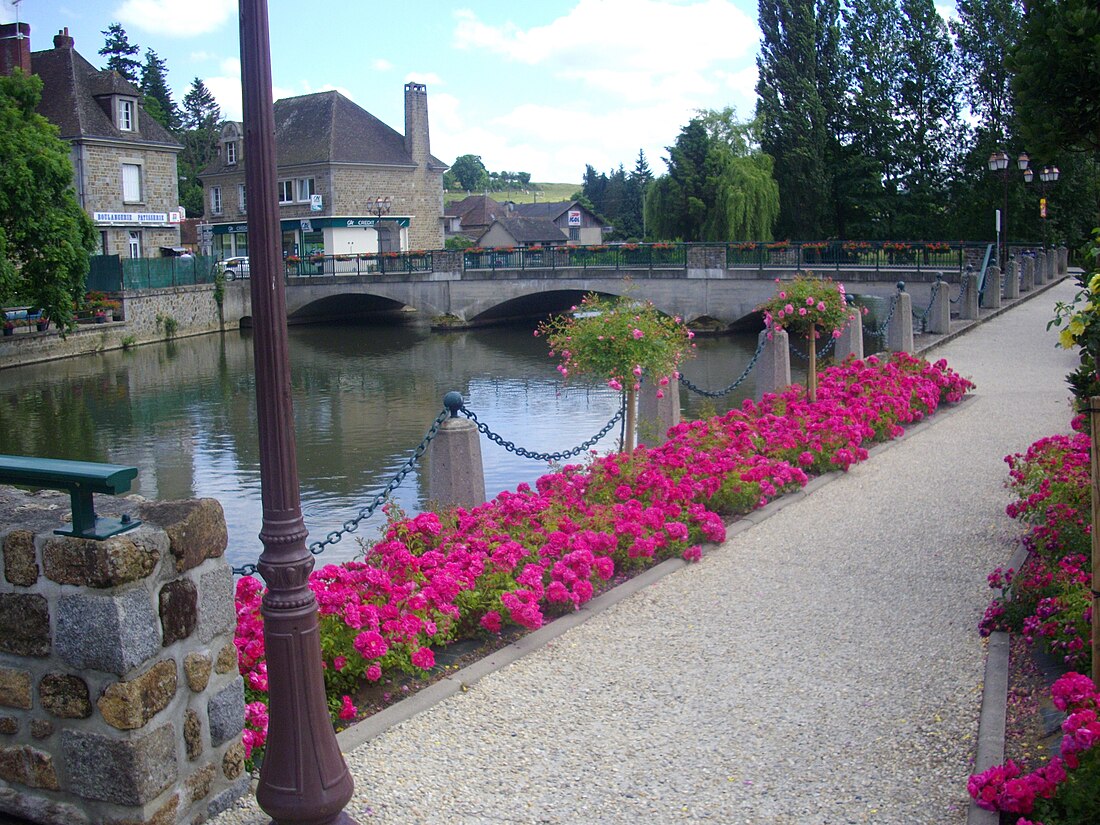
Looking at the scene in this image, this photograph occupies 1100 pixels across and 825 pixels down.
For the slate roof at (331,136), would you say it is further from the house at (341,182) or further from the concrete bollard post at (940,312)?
the concrete bollard post at (940,312)

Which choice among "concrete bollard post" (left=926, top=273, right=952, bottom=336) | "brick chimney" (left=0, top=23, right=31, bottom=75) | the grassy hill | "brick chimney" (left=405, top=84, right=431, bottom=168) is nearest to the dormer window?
"brick chimney" (left=0, top=23, right=31, bottom=75)

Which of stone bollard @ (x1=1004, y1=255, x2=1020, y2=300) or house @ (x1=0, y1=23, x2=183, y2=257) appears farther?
house @ (x1=0, y1=23, x2=183, y2=257)

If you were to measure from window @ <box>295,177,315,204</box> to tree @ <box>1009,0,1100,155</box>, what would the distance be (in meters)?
55.9

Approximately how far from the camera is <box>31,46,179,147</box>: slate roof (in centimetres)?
4362

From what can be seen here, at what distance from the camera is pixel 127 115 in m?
45.9

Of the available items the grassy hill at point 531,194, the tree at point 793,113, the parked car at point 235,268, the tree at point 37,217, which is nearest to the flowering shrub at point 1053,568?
the tree at point 37,217

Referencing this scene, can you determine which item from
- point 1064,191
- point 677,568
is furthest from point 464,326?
point 677,568

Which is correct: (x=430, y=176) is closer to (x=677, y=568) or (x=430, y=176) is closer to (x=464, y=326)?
(x=464, y=326)

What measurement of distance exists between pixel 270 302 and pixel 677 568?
4.39m

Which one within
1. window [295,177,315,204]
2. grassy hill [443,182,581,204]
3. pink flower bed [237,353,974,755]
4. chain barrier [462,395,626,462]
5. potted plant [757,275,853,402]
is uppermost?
grassy hill [443,182,581,204]

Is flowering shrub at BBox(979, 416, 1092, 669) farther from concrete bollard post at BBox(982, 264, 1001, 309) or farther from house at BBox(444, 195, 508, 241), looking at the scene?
house at BBox(444, 195, 508, 241)

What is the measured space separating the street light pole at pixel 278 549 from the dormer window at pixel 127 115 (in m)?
45.9

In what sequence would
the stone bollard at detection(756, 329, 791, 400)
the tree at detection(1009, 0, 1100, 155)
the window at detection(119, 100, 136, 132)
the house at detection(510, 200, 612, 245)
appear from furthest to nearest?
the house at detection(510, 200, 612, 245) < the window at detection(119, 100, 136, 132) < the stone bollard at detection(756, 329, 791, 400) < the tree at detection(1009, 0, 1100, 155)

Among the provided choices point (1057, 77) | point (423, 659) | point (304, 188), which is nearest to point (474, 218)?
point (304, 188)
